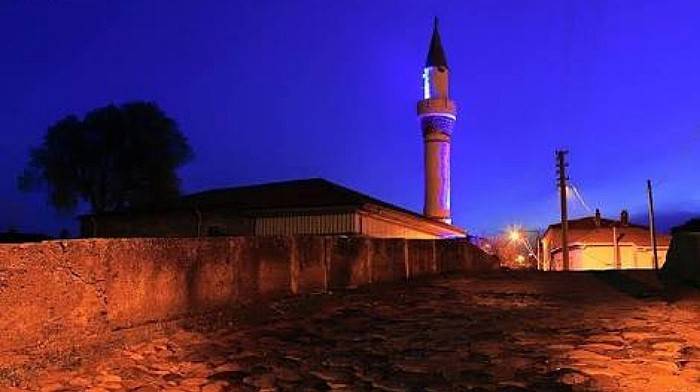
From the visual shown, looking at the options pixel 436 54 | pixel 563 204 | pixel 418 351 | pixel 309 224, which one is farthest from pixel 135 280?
pixel 436 54

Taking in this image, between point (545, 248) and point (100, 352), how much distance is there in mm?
49947

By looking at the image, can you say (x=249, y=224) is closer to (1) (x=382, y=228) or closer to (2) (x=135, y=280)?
(1) (x=382, y=228)

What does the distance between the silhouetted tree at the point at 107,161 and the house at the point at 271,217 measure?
788 centimetres

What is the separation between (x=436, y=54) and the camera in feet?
171

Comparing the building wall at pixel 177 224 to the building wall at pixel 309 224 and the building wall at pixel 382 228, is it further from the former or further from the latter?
the building wall at pixel 382 228

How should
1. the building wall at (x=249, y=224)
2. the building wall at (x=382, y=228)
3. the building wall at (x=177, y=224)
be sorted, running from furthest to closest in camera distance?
the building wall at (x=177, y=224)
the building wall at (x=382, y=228)
the building wall at (x=249, y=224)

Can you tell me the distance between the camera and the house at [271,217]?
25.8m

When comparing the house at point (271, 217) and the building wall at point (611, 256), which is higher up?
the house at point (271, 217)

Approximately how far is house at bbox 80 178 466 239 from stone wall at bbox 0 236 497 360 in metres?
12.6

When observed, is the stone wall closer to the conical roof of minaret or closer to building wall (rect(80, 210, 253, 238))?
building wall (rect(80, 210, 253, 238))

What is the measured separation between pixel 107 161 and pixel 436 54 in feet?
80.7

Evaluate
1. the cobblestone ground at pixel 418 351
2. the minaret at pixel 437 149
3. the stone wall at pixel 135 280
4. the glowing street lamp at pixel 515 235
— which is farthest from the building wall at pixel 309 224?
the glowing street lamp at pixel 515 235

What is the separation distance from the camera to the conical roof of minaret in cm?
5131

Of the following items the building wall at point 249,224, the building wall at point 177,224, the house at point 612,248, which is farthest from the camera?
the house at point 612,248
